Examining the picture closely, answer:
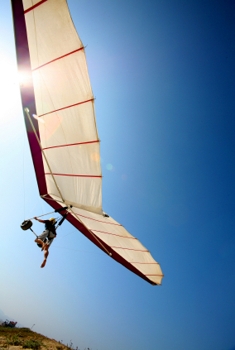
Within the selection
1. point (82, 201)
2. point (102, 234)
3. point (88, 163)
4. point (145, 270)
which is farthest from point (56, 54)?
point (145, 270)

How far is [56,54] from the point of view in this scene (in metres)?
2.90

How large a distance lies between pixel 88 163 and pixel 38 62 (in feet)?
6.96

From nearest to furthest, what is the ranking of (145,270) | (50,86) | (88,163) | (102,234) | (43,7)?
(43,7) < (50,86) < (88,163) < (102,234) < (145,270)

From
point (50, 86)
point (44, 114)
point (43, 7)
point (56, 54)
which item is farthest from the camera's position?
point (44, 114)

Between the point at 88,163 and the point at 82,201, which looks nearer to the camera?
the point at 88,163

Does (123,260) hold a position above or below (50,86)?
below

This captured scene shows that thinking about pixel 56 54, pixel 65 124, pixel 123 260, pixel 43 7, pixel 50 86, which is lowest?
pixel 123 260

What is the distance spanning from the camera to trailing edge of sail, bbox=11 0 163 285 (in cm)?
263

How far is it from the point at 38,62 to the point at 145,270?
24.8 feet

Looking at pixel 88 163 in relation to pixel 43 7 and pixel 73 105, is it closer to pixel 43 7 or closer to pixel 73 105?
pixel 73 105

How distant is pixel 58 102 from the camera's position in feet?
10.5

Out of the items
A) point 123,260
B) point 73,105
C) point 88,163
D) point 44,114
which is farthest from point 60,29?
point 123,260

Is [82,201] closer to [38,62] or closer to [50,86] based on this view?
[50,86]

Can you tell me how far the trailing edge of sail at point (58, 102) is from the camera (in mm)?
2633
